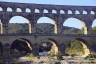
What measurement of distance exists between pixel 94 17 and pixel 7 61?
2785cm

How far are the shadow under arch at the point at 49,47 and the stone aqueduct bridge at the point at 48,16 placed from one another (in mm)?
768

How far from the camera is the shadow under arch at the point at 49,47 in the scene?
68750 mm

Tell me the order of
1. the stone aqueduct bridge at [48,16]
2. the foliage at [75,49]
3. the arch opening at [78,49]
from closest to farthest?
1. the stone aqueduct bridge at [48,16]
2. the arch opening at [78,49]
3. the foliage at [75,49]

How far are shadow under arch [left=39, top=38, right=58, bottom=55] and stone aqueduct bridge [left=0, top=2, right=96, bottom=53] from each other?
0.77 meters

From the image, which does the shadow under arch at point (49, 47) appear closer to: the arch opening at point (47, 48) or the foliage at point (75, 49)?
the arch opening at point (47, 48)

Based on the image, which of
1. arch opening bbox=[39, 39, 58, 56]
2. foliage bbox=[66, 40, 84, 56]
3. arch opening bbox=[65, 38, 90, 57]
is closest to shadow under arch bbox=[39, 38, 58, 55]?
arch opening bbox=[39, 39, 58, 56]

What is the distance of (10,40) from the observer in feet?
209

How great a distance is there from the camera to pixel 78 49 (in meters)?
75.9

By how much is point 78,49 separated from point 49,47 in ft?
54.8

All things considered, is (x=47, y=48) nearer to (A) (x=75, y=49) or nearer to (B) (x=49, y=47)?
(B) (x=49, y=47)

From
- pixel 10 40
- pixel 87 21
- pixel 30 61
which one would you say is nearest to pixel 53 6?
pixel 87 21

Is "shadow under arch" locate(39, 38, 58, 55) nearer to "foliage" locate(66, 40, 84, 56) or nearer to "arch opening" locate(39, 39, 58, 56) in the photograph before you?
"arch opening" locate(39, 39, 58, 56)

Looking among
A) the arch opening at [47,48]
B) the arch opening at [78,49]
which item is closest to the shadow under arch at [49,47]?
the arch opening at [47,48]

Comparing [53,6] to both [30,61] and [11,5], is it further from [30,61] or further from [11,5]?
[30,61]
